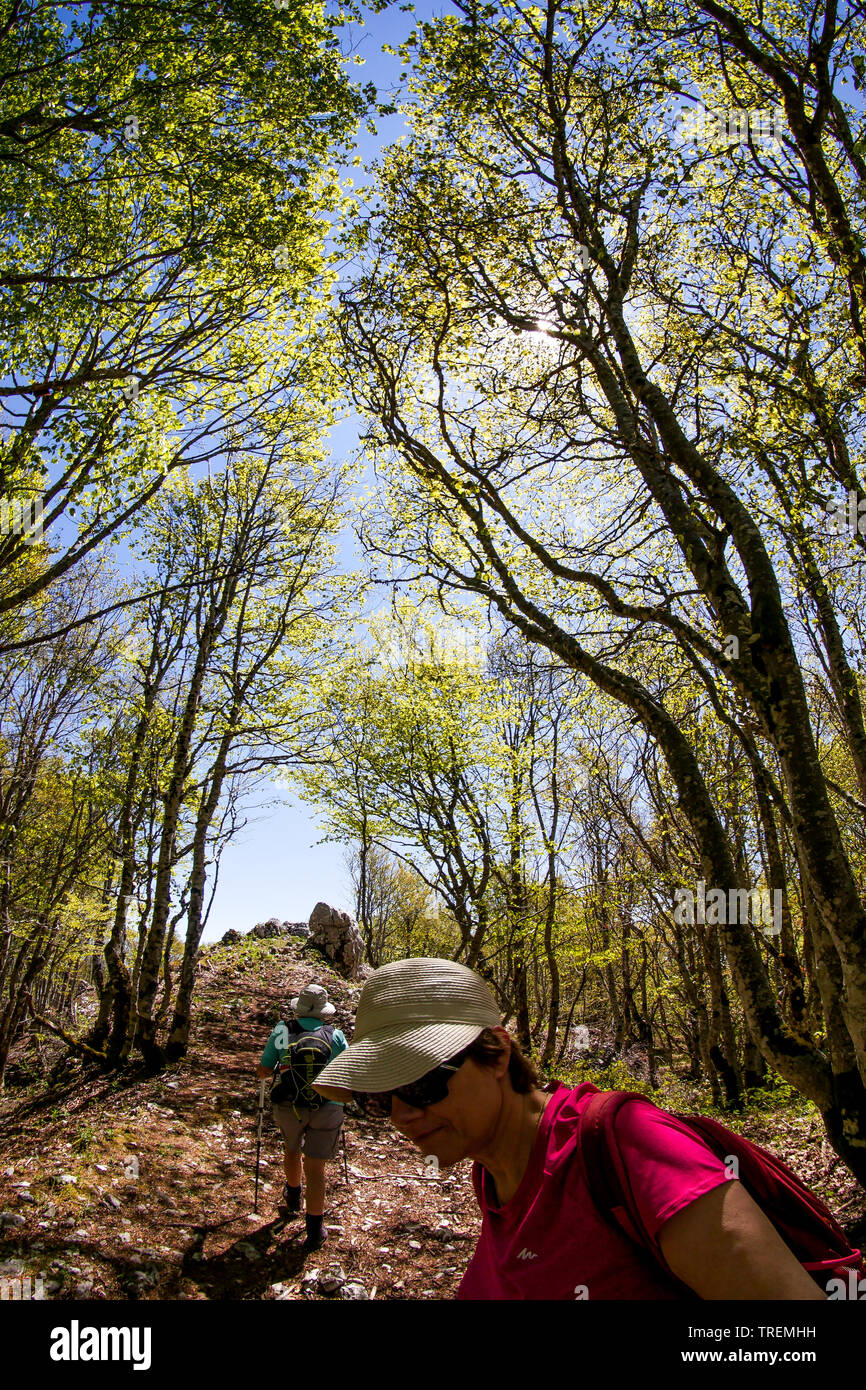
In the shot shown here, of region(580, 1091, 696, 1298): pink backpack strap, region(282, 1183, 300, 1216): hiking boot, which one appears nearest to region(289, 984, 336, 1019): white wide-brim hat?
region(282, 1183, 300, 1216): hiking boot

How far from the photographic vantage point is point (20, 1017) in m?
10.4

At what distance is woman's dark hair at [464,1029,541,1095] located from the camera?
68.8 inches

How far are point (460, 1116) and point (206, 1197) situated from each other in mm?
7029

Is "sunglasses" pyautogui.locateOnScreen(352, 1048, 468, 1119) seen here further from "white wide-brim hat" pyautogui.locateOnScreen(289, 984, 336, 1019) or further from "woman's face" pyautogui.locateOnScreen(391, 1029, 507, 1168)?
"white wide-brim hat" pyautogui.locateOnScreen(289, 984, 336, 1019)

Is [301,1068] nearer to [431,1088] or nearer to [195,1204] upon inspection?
[195,1204]

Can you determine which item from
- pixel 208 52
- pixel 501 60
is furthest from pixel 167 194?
pixel 501 60

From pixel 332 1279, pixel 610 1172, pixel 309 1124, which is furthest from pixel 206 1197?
pixel 610 1172

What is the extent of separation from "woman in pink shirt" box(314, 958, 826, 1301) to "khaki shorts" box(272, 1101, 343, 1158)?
208 inches

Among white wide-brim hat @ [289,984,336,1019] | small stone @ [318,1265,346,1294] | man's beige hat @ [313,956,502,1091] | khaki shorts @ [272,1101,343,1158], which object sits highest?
man's beige hat @ [313,956,502,1091]

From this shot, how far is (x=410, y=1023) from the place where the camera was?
1.76 metres

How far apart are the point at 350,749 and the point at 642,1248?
57.1ft

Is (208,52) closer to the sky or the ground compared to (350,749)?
closer to the sky
